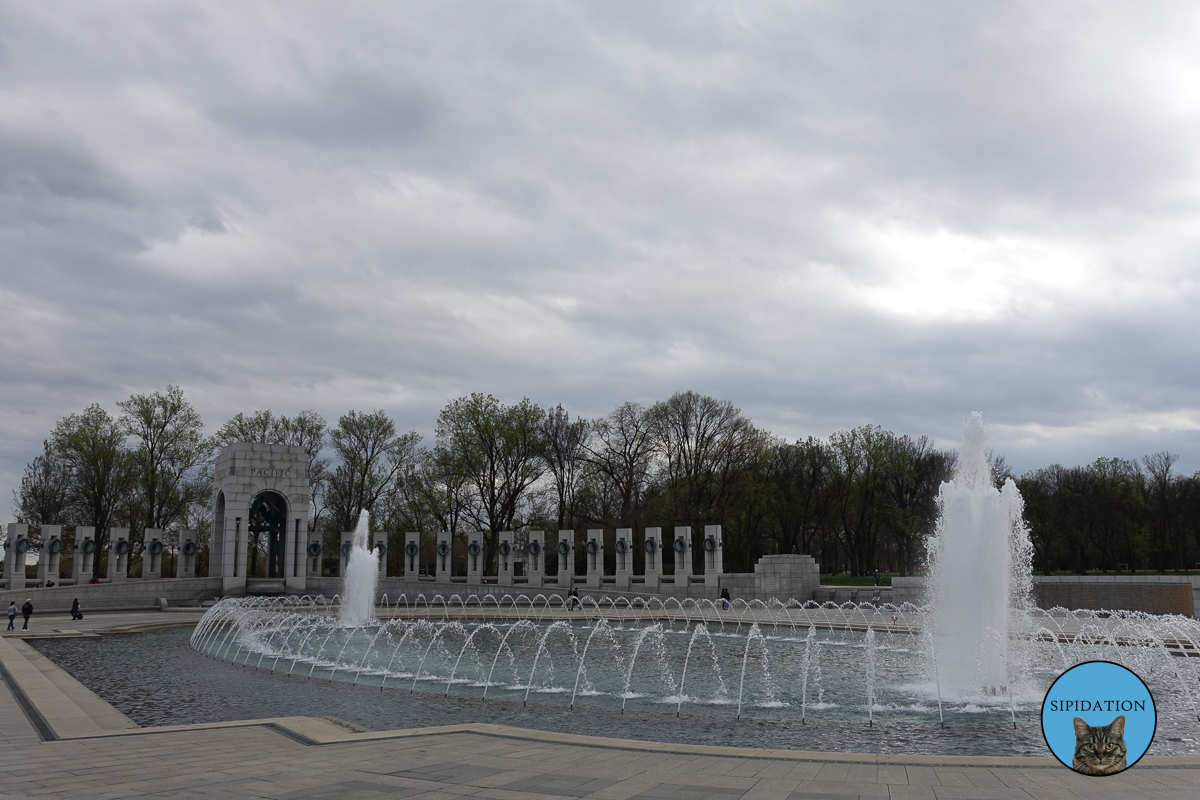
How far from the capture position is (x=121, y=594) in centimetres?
4031

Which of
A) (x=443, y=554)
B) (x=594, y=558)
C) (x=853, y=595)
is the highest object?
(x=594, y=558)

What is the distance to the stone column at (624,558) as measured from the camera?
44.1 metres

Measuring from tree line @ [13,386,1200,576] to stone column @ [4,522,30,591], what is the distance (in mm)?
13079

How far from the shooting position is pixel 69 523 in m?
52.9

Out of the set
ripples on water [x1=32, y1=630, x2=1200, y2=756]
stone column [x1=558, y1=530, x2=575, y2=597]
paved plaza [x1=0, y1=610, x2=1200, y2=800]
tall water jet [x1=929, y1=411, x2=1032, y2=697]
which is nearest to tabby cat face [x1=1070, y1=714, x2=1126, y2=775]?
paved plaza [x1=0, y1=610, x2=1200, y2=800]

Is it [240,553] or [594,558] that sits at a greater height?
[240,553]

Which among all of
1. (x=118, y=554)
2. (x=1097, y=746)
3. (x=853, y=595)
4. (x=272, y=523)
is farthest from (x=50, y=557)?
(x=1097, y=746)

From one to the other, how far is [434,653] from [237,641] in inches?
275

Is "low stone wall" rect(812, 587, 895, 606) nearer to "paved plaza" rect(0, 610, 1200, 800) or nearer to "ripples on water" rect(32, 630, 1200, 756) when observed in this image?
"ripples on water" rect(32, 630, 1200, 756)

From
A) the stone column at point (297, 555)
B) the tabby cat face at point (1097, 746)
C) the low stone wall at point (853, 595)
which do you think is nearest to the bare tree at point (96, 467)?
the stone column at point (297, 555)

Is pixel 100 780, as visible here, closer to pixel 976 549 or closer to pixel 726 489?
pixel 976 549

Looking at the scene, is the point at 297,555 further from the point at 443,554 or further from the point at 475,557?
the point at 475,557

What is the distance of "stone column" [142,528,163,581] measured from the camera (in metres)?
44.0

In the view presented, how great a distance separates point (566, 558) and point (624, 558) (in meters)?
4.11
